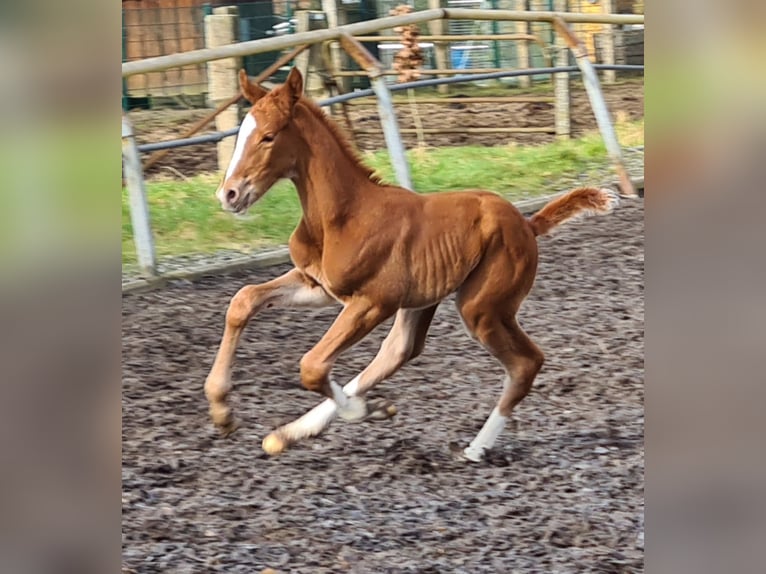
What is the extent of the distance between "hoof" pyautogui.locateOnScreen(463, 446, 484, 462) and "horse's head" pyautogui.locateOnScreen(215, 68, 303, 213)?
107 centimetres

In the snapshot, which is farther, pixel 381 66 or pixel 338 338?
pixel 381 66

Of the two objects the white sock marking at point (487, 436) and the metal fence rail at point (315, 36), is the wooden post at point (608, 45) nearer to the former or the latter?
the metal fence rail at point (315, 36)

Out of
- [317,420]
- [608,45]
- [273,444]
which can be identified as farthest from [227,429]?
[608,45]

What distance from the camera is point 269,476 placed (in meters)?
4.22

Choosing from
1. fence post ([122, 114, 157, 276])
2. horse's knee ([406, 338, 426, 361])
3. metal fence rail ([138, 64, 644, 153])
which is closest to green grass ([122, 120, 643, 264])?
fence post ([122, 114, 157, 276])

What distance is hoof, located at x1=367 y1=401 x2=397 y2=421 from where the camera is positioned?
4.26 meters

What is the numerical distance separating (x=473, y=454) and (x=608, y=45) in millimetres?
1401

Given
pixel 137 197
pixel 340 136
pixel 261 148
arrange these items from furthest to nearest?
pixel 137 197, pixel 340 136, pixel 261 148

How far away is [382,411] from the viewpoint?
4270mm

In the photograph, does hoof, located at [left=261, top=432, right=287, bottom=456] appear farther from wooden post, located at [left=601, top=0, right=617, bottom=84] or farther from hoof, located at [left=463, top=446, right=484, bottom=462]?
wooden post, located at [left=601, top=0, right=617, bottom=84]

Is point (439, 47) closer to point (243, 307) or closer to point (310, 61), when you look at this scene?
point (310, 61)

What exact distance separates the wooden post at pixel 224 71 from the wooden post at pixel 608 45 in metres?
1.19
